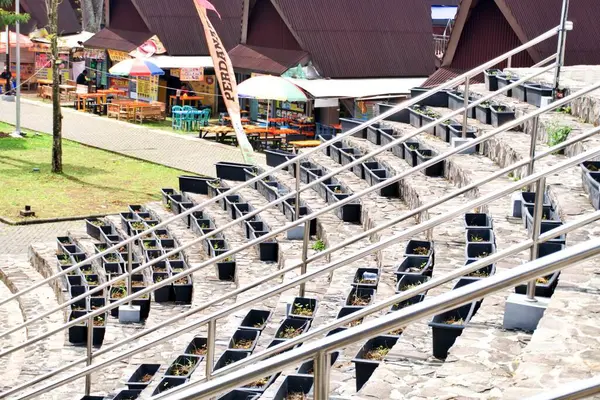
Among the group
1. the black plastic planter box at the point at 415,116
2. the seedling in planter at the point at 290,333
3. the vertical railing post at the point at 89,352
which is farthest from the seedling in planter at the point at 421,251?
the black plastic planter box at the point at 415,116

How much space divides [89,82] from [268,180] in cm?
2893

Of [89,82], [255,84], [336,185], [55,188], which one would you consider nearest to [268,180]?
[336,185]

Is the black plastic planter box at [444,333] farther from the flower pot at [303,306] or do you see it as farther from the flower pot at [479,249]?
the flower pot at [303,306]

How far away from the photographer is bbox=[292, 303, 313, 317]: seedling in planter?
9.49 meters

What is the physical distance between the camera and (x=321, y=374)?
4.41 metres

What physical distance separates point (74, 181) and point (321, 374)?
21.1 m

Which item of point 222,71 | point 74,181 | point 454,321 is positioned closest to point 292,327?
point 454,321

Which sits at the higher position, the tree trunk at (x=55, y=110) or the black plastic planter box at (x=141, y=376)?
the tree trunk at (x=55, y=110)

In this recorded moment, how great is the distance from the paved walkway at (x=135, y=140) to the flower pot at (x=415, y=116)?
9995mm

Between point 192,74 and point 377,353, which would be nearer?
point 377,353

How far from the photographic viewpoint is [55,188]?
24.0m

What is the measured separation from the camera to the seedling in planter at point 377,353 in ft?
25.3

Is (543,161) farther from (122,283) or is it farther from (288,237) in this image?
(122,283)

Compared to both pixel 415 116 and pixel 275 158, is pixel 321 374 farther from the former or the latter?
pixel 275 158
